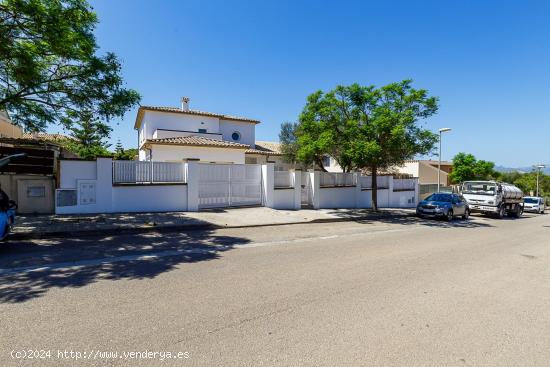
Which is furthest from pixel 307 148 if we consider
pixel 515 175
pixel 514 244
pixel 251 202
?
pixel 515 175

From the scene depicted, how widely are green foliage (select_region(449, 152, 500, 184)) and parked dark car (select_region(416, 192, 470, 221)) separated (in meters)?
27.0

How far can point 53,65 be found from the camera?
10.1 m

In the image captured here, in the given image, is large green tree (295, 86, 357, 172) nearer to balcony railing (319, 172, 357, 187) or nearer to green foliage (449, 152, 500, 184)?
balcony railing (319, 172, 357, 187)

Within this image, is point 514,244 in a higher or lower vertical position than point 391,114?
lower

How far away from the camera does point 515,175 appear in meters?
64.6

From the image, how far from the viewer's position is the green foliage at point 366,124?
1434 centimetres

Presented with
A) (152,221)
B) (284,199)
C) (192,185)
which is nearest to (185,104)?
(284,199)

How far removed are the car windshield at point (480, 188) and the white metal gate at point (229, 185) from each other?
15.1 metres

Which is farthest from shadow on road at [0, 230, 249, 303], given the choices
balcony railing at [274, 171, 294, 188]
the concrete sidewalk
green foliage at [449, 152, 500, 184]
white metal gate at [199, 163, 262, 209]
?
green foliage at [449, 152, 500, 184]

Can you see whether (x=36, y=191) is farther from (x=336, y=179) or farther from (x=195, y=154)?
(x=336, y=179)

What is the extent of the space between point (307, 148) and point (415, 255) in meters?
8.15

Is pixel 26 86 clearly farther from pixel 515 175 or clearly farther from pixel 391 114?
pixel 515 175

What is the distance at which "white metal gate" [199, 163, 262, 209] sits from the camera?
45.5 ft

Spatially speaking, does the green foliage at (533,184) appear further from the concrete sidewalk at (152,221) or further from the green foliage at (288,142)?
the concrete sidewalk at (152,221)
